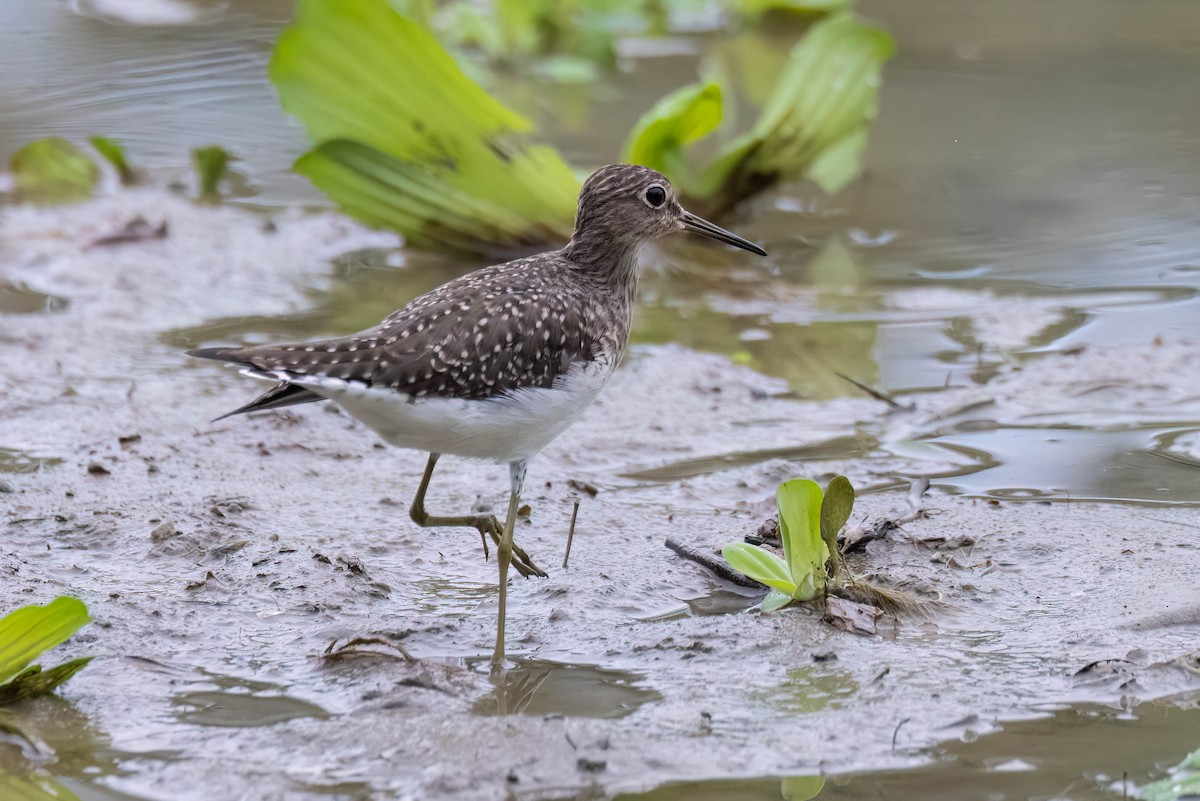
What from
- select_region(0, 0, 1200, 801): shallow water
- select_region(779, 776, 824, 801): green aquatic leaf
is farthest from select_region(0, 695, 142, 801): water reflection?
select_region(779, 776, 824, 801): green aquatic leaf

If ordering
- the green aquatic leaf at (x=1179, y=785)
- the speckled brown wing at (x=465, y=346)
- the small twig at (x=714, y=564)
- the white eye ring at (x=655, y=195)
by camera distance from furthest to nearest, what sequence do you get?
the white eye ring at (x=655, y=195)
the small twig at (x=714, y=564)
the speckled brown wing at (x=465, y=346)
the green aquatic leaf at (x=1179, y=785)

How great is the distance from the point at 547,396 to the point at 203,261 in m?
4.04

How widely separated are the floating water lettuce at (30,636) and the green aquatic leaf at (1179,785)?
9.20 ft

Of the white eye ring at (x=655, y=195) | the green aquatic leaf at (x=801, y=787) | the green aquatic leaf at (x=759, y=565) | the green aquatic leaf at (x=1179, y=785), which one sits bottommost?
the green aquatic leaf at (x=801, y=787)

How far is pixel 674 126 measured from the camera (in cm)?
750

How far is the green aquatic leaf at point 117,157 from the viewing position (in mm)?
8992

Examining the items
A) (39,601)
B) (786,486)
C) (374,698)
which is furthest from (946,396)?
(39,601)

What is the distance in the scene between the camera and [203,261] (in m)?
8.18

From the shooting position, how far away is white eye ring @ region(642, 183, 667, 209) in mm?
5633

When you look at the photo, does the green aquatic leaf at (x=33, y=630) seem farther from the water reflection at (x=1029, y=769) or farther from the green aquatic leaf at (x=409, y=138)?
the green aquatic leaf at (x=409, y=138)

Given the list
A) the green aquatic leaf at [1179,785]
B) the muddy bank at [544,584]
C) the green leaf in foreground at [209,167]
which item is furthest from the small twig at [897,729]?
the green leaf in foreground at [209,167]

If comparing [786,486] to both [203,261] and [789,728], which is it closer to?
[789,728]

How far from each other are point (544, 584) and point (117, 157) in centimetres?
545

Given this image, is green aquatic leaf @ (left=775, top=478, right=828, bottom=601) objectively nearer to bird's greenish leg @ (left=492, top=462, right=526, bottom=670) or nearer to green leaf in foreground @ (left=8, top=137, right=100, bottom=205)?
bird's greenish leg @ (left=492, top=462, right=526, bottom=670)
